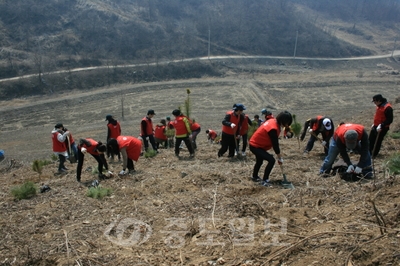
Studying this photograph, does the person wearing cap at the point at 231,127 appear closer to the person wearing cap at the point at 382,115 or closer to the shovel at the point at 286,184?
the shovel at the point at 286,184

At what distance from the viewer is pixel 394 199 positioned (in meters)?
4.23

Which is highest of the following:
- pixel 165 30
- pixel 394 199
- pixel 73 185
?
pixel 165 30

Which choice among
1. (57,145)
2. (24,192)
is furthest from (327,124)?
(57,145)

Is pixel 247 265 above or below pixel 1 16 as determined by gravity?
below

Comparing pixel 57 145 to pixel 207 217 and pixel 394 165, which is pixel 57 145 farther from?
pixel 394 165

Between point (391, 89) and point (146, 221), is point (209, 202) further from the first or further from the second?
point (391, 89)

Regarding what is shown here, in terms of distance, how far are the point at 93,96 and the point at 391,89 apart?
3128 centimetres

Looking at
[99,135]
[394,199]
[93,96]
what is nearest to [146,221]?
[394,199]

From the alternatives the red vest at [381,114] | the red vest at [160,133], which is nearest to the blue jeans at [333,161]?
the red vest at [381,114]

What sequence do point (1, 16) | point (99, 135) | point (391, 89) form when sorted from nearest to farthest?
point (99, 135) → point (391, 89) → point (1, 16)

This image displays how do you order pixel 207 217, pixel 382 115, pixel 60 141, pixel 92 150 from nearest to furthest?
pixel 207 217
pixel 92 150
pixel 382 115
pixel 60 141

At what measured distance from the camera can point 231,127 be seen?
7.91 metres

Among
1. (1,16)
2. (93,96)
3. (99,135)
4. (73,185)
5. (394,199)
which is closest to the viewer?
(394,199)

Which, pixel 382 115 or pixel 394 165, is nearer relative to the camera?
pixel 394 165
